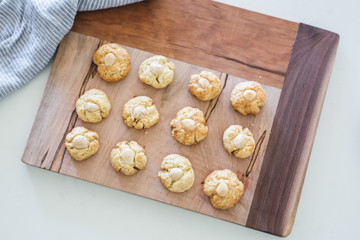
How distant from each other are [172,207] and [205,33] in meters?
0.93

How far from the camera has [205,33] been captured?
6.13ft

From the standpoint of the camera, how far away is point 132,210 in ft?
5.98

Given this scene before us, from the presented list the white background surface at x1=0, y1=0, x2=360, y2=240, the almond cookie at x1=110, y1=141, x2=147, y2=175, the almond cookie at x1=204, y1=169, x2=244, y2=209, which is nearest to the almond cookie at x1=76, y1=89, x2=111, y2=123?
the almond cookie at x1=110, y1=141, x2=147, y2=175

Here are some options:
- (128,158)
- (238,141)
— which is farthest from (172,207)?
(238,141)

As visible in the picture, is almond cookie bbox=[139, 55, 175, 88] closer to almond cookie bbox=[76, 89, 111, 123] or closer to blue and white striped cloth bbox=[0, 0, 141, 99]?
almond cookie bbox=[76, 89, 111, 123]

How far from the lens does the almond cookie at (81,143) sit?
1701 mm

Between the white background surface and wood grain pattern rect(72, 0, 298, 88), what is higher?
wood grain pattern rect(72, 0, 298, 88)

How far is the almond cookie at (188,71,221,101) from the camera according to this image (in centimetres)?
175

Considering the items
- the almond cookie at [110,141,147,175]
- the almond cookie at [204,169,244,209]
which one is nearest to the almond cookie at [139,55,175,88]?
the almond cookie at [110,141,147,175]

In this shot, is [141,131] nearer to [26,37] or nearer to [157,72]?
[157,72]

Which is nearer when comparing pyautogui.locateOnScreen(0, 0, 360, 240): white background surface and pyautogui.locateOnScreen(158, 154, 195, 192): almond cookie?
pyautogui.locateOnScreen(158, 154, 195, 192): almond cookie

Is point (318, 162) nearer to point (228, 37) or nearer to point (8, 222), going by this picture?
point (228, 37)

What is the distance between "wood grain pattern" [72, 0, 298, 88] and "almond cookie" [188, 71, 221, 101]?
0.10 m

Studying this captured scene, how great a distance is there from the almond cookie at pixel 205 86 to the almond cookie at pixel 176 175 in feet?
1.08
